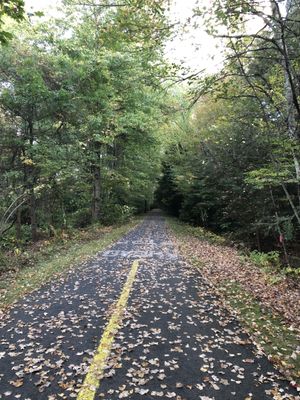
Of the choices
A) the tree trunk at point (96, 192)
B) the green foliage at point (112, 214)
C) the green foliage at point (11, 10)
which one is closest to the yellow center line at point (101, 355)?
the green foliage at point (11, 10)

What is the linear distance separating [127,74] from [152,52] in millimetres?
13570

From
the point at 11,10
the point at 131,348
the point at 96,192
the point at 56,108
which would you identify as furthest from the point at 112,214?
the point at 11,10

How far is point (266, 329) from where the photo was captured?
5.52 meters

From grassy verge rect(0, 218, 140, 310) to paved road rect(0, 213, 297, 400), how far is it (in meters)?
0.61

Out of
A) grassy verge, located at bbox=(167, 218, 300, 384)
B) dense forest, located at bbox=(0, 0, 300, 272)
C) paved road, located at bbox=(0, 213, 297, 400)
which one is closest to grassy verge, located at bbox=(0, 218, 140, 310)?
paved road, located at bbox=(0, 213, 297, 400)

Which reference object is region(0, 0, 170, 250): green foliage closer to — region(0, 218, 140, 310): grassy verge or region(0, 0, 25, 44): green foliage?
region(0, 218, 140, 310): grassy verge

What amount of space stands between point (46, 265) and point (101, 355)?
7.18 metres

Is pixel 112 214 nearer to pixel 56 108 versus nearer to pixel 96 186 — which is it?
pixel 96 186

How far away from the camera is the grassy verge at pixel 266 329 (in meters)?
4.40

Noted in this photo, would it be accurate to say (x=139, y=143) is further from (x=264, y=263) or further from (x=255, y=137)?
(x=264, y=263)

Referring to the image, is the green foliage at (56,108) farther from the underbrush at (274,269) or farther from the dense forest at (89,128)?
the underbrush at (274,269)

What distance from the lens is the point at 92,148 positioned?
2053 centimetres

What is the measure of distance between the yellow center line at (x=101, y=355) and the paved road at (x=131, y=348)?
1 cm

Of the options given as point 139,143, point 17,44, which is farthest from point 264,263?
point 139,143
